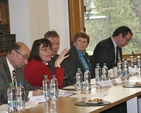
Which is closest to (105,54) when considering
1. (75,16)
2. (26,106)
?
(75,16)

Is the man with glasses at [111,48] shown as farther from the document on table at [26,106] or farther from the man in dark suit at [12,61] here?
the document on table at [26,106]

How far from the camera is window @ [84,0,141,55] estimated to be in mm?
7121

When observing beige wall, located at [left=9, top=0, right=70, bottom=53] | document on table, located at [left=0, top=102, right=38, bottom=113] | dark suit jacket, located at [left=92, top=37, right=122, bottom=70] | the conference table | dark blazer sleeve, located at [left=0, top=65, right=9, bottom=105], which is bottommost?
the conference table

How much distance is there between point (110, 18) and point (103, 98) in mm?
3626

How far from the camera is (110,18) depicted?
7297 millimetres

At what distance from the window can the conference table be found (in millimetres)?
2530

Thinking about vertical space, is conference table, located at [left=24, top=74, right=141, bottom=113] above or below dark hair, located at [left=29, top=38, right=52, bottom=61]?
below

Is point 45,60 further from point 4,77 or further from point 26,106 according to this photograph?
point 26,106

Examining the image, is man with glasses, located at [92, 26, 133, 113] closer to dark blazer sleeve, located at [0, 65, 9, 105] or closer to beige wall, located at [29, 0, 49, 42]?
Answer: beige wall, located at [29, 0, 49, 42]

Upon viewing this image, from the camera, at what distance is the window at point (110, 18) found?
7121mm

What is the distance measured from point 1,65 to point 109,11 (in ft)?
12.3

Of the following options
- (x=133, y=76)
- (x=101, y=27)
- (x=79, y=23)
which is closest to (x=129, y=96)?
(x=133, y=76)

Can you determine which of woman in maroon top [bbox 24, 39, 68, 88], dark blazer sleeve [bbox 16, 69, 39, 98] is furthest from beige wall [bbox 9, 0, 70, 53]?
dark blazer sleeve [bbox 16, 69, 39, 98]

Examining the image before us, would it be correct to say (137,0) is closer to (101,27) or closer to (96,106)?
(101,27)
